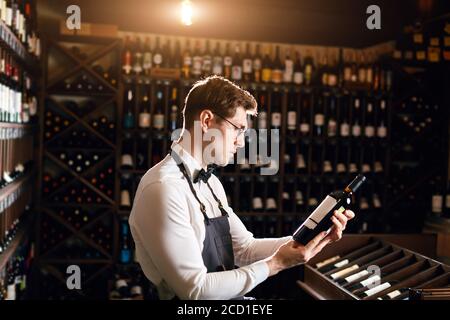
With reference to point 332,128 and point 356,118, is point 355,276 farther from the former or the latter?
point 356,118

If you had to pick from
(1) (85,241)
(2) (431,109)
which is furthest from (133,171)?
(2) (431,109)

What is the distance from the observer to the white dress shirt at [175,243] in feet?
5.16

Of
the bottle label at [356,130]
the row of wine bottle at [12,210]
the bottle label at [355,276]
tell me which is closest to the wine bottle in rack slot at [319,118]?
the bottle label at [356,130]

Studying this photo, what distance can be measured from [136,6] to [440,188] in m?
3.39

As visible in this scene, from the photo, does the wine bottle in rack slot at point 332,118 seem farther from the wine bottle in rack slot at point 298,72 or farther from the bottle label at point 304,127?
the wine bottle in rack slot at point 298,72

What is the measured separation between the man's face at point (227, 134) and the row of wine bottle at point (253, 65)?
351 cm

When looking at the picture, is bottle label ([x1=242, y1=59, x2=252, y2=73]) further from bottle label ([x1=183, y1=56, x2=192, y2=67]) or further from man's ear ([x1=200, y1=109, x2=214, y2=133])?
man's ear ([x1=200, y1=109, x2=214, y2=133])

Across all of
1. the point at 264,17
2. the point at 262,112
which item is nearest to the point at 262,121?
the point at 262,112

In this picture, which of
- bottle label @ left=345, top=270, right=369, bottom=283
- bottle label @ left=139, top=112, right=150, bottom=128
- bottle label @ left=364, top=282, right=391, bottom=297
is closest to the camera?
bottle label @ left=364, top=282, right=391, bottom=297

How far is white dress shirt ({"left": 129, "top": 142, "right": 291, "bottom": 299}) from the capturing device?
1.57 m

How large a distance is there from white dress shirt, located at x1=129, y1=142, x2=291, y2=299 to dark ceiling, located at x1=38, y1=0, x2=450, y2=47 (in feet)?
9.49

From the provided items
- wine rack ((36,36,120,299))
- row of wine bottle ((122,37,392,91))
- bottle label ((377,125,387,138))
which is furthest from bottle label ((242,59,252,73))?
bottle label ((377,125,387,138))

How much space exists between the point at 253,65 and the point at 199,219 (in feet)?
13.1

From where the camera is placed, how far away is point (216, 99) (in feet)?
5.84
